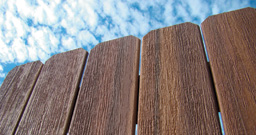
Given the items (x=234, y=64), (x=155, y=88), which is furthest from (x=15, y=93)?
(x=234, y=64)

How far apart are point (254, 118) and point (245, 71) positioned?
0.18 m

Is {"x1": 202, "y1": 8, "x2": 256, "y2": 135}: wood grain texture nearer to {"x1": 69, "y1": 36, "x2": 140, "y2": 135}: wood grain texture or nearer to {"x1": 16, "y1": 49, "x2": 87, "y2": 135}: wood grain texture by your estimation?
{"x1": 69, "y1": 36, "x2": 140, "y2": 135}: wood grain texture

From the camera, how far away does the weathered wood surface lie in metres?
1.05

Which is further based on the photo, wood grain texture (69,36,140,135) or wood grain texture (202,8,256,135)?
wood grain texture (69,36,140,135)

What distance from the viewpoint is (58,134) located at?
0.87m

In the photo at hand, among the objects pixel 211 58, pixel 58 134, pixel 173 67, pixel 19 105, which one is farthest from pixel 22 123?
pixel 211 58

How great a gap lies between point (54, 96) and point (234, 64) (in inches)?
34.6

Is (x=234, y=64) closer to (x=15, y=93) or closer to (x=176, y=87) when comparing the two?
(x=176, y=87)

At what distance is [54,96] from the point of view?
3.34 ft

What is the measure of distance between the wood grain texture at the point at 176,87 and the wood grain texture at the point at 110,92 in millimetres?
49

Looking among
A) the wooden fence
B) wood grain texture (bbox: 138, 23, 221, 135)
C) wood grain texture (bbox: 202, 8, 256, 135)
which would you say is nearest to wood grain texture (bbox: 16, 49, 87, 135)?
the wooden fence

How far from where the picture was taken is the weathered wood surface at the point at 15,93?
105cm

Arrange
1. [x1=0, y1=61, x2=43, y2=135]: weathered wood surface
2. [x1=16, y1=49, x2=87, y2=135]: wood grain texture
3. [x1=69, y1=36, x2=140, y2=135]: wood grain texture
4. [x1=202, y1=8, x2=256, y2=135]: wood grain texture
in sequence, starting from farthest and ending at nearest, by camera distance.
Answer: [x1=0, y1=61, x2=43, y2=135]: weathered wood surface < [x1=16, y1=49, x2=87, y2=135]: wood grain texture < [x1=69, y1=36, x2=140, y2=135]: wood grain texture < [x1=202, y1=8, x2=256, y2=135]: wood grain texture

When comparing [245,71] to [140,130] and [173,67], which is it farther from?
[140,130]
